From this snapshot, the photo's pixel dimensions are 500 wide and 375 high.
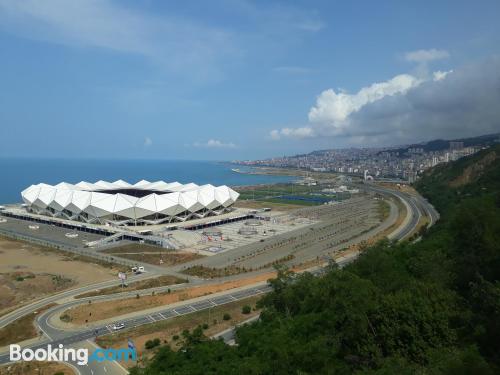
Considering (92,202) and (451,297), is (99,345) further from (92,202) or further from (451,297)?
(92,202)

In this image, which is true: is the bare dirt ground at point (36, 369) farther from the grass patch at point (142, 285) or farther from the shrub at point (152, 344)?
the grass patch at point (142, 285)

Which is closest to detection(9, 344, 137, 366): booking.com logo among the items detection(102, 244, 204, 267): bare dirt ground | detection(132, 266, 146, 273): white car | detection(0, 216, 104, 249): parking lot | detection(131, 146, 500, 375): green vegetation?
detection(131, 146, 500, 375): green vegetation

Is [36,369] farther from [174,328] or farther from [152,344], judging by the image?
[174,328]

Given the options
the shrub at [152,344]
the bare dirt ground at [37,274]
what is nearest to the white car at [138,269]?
the bare dirt ground at [37,274]

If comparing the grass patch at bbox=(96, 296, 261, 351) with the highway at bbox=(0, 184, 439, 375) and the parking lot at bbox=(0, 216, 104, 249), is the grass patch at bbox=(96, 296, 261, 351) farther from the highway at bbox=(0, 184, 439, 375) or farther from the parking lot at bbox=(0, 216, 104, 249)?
the parking lot at bbox=(0, 216, 104, 249)

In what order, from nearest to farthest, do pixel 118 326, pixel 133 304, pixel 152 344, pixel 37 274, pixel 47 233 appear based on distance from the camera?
pixel 152 344, pixel 118 326, pixel 133 304, pixel 37 274, pixel 47 233

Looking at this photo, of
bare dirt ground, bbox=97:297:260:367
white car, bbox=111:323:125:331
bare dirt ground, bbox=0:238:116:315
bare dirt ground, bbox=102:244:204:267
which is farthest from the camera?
bare dirt ground, bbox=102:244:204:267

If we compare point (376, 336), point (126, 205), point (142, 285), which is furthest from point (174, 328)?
point (126, 205)

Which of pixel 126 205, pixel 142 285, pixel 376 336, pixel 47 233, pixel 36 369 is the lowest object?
pixel 142 285
